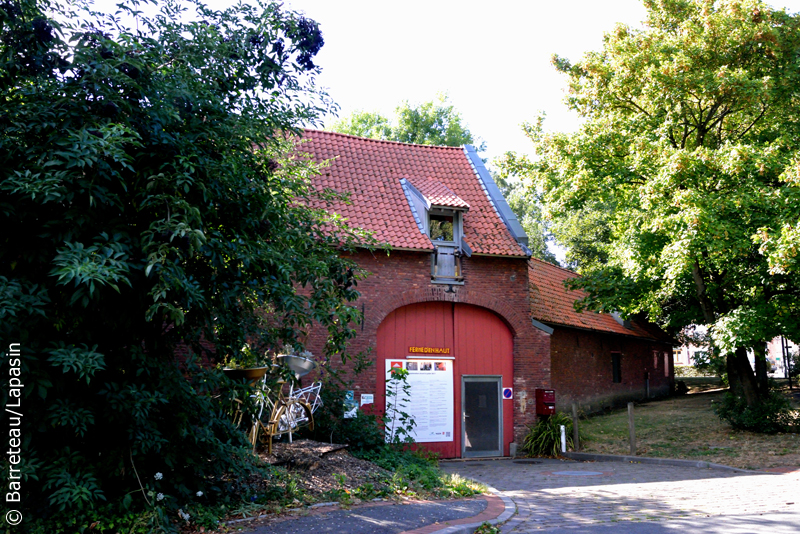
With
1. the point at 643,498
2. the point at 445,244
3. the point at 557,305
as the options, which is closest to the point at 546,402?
the point at 445,244

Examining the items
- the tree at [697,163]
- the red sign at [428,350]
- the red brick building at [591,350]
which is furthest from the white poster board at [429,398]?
the tree at [697,163]

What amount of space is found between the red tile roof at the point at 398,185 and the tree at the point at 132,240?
8.20 m

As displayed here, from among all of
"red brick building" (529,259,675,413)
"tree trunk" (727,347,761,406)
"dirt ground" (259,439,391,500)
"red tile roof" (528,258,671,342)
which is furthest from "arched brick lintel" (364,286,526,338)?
"tree trunk" (727,347,761,406)

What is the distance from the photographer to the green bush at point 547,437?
56.0ft

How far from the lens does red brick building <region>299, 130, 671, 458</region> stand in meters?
16.7

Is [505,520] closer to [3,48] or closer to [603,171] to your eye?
[3,48]

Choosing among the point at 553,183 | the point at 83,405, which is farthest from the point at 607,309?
the point at 83,405

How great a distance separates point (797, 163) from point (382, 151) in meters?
10.9

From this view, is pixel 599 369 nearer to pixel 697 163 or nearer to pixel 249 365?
pixel 697 163

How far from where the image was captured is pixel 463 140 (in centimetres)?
3981

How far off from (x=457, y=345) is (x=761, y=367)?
48.3 ft

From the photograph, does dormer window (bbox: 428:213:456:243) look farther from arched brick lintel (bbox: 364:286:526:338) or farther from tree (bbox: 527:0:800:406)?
tree (bbox: 527:0:800:406)

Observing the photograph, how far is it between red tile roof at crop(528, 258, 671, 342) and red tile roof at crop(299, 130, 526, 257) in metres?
3.92

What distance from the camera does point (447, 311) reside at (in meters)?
17.6
